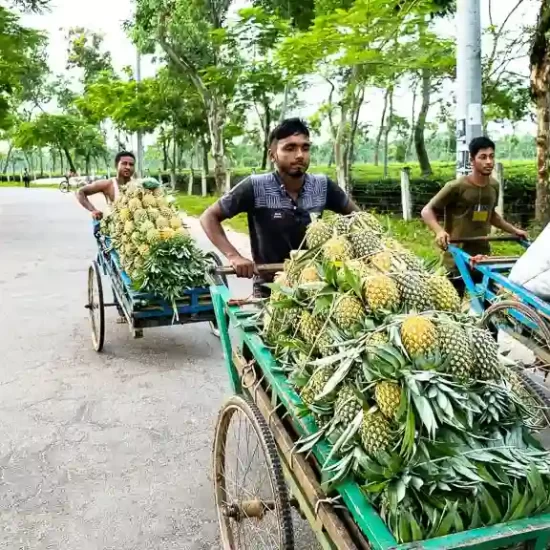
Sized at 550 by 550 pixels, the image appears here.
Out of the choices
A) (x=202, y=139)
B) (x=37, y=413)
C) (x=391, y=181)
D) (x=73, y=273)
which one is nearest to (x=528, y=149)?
(x=202, y=139)

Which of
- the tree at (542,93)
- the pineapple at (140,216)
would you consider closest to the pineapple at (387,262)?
the pineapple at (140,216)

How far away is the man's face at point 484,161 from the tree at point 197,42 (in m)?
12.9

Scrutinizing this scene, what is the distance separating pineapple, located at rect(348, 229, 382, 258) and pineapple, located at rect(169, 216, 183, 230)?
3.57 metres

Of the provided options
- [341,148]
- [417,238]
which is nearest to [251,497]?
[417,238]

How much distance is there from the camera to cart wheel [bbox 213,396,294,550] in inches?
85.6

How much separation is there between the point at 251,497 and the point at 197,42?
17.2 m

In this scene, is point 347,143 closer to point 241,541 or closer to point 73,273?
point 73,273

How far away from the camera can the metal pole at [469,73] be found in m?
6.50

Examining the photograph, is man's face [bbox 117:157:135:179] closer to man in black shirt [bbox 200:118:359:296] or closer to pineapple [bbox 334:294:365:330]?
man in black shirt [bbox 200:118:359:296]

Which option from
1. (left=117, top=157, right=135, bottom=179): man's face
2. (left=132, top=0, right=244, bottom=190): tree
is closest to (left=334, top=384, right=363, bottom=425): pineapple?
(left=117, top=157, right=135, bottom=179): man's face

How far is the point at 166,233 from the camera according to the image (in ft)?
18.9

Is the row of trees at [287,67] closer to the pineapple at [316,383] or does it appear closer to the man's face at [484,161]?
the man's face at [484,161]

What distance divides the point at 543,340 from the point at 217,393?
7.84 feet

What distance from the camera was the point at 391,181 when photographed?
1659 centimetres
